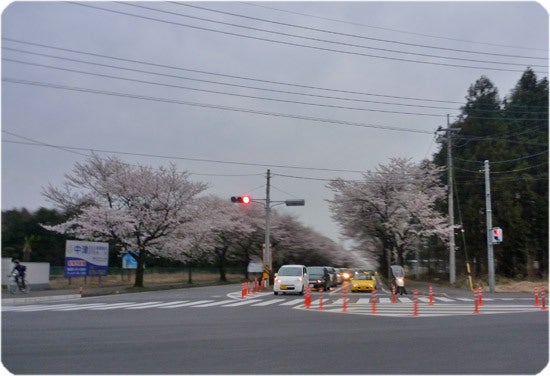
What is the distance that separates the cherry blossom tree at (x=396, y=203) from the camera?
4378 centimetres

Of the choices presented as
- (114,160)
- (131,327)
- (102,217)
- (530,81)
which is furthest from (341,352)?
(530,81)

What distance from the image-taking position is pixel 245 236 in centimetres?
6206

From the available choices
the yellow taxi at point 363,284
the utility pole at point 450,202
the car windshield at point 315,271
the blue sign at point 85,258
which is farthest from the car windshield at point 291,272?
the blue sign at point 85,258

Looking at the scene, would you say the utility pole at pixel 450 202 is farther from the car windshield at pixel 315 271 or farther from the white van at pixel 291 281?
the white van at pixel 291 281

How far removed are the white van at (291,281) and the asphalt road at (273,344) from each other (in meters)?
12.4

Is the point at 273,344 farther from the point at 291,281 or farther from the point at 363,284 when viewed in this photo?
the point at 363,284

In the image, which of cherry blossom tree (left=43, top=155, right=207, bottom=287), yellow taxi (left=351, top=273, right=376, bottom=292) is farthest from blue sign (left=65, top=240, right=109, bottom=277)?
yellow taxi (left=351, top=273, right=376, bottom=292)

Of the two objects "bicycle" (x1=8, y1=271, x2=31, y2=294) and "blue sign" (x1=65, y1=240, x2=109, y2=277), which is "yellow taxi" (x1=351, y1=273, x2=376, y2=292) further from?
"bicycle" (x1=8, y1=271, x2=31, y2=294)

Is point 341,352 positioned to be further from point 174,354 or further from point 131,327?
point 131,327

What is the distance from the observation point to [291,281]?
3095 cm

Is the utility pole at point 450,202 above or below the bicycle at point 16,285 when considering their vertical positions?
above

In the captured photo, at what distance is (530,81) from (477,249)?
17.4 m

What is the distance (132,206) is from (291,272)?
54.6ft

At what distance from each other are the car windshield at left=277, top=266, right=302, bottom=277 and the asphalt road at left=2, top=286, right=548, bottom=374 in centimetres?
1298
